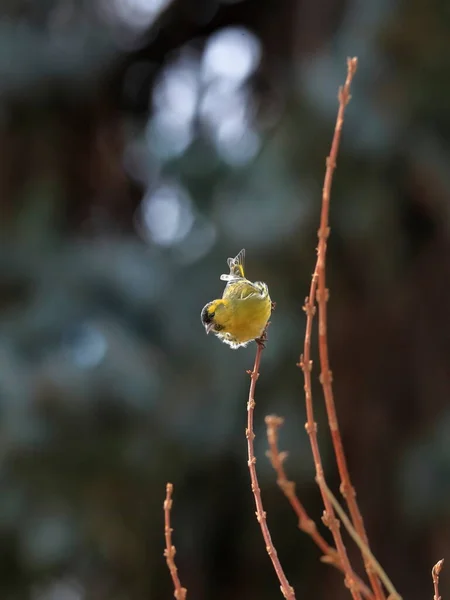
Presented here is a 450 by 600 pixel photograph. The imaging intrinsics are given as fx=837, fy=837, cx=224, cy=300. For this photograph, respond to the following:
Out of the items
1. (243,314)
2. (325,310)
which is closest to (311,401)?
(325,310)

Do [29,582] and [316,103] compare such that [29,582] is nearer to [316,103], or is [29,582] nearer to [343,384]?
[343,384]

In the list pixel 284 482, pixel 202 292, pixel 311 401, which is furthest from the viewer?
pixel 202 292

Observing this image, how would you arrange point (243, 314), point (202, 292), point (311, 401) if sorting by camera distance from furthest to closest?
1. point (202, 292)
2. point (243, 314)
3. point (311, 401)

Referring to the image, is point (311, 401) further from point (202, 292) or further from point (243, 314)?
point (202, 292)

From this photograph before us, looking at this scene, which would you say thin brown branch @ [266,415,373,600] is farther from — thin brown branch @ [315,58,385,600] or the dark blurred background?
the dark blurred background

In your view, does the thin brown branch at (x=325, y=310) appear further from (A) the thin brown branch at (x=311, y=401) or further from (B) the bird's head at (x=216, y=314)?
(B) the bird's head at (x=216, y=314)

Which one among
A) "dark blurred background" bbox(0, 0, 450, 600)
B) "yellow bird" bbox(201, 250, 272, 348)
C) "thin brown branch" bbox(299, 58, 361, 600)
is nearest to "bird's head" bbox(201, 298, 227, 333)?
"yellow bird" bbox(201, 250, 272, 348)

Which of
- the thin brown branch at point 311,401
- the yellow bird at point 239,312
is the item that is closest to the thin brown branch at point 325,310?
the thin brown branch at point 311,401
